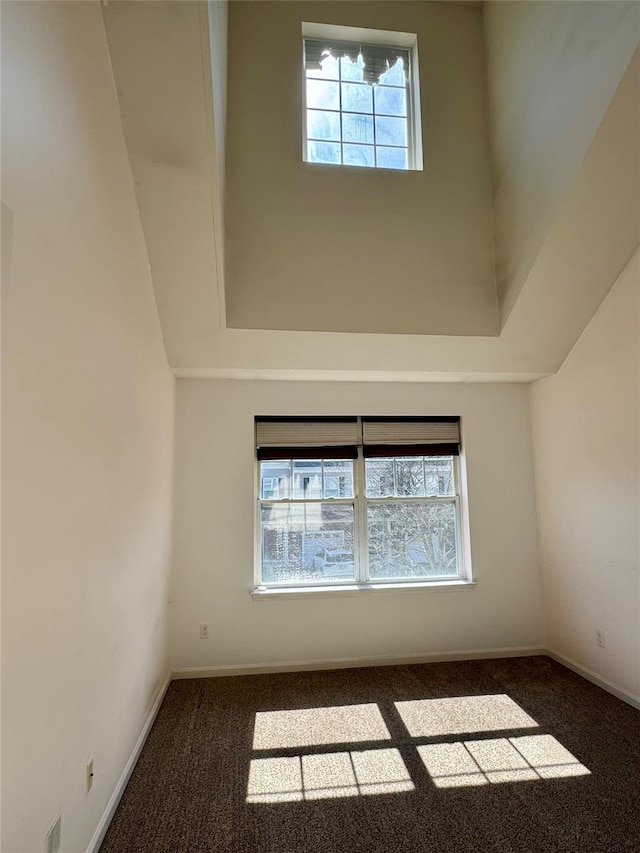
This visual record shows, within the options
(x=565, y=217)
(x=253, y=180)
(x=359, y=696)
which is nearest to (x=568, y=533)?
(x=359, y=696)

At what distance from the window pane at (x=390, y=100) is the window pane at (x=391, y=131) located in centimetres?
6

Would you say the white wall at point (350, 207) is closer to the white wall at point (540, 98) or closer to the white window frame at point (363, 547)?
the white wall at point (540, 98)

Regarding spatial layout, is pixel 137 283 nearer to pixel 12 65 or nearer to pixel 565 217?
pixel 12 65

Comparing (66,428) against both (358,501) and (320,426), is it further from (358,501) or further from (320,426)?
(358,501)

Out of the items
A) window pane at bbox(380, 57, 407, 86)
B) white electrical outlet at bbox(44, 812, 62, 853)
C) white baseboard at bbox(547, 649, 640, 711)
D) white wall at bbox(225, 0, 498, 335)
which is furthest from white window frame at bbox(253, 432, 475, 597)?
window pane at bbox(380, 57, 407, 86)

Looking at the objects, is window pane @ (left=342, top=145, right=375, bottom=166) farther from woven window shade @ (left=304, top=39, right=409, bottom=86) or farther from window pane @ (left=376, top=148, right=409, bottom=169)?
woven window shade @ (left=304, top=39, right=409, bottom=86)

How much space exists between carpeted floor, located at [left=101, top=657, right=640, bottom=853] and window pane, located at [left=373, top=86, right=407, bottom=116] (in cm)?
416

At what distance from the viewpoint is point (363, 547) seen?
12.9 feet

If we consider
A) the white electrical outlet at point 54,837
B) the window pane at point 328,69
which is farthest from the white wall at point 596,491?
the white electrical outlet at point 54,837

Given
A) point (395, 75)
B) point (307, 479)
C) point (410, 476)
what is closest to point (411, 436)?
point (410, 476)

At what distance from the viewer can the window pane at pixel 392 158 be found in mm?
3365

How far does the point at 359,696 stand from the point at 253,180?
350 cm

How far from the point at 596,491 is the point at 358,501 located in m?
1.78

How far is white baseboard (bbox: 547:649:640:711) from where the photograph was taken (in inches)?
117
